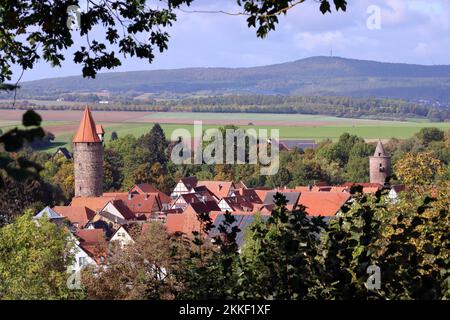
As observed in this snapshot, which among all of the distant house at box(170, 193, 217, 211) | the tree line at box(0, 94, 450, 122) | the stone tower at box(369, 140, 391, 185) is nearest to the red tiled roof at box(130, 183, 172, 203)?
the distant house at box(170, 193, 217, 211)

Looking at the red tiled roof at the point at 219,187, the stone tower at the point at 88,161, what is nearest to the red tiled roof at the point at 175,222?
the red tiled roof at the point at 219,187

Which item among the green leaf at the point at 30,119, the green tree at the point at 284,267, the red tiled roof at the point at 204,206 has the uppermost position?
the green leaf at the point at 30,119

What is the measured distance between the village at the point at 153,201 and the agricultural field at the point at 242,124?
26886 mm

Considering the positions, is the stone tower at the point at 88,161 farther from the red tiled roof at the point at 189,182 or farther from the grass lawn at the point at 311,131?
the grass lawn at the point at 311,131

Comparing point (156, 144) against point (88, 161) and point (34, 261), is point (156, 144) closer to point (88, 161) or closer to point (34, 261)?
point (88, 161)

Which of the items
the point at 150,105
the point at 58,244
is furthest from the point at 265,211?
the point at 150,105

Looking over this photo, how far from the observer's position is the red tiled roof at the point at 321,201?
5291cm

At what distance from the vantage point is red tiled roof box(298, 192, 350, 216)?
174 ft

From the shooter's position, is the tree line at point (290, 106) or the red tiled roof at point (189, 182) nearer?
the red tiled roof at point (189, 182)

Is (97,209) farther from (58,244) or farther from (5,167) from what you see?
(5,167)

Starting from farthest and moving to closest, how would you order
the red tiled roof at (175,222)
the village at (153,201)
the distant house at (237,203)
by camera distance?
the distant house at (237,203), the village at (153,201), the red tiled roof at (175,222)

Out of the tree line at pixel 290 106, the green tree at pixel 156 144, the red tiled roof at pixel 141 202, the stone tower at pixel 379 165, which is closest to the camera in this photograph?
the red tiled roof at pixel 141 202
